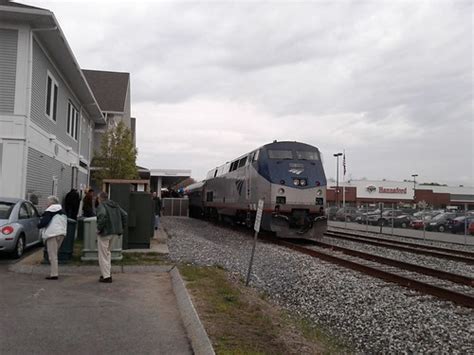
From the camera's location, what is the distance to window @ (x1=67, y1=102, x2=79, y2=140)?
22828mm

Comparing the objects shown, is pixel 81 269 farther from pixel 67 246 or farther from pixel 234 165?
pixel 234 165

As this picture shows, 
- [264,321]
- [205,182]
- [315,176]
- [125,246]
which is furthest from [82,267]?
[205,182]

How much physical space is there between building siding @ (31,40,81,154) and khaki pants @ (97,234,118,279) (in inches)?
317

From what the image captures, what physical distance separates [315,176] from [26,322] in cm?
1419

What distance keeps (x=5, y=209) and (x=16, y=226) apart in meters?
0.71

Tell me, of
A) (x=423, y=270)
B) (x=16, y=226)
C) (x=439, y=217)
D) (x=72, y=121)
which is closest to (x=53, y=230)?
(x=16, y=226)

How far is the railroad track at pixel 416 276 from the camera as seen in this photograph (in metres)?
9.09

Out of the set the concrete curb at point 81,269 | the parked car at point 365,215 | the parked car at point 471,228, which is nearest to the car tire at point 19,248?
the concrete curb at point 81,269

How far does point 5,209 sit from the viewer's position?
1175cm

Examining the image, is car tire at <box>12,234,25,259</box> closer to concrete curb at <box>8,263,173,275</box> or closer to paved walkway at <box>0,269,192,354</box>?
concrete curb at <box>8,263,173,275</box>

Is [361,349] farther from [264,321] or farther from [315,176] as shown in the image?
[315,176]

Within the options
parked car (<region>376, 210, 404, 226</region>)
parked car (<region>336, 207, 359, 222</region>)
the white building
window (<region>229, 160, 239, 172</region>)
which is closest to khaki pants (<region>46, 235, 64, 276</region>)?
the white building

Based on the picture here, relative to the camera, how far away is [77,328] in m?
6.04

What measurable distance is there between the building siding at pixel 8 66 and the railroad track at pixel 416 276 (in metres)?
10.1
